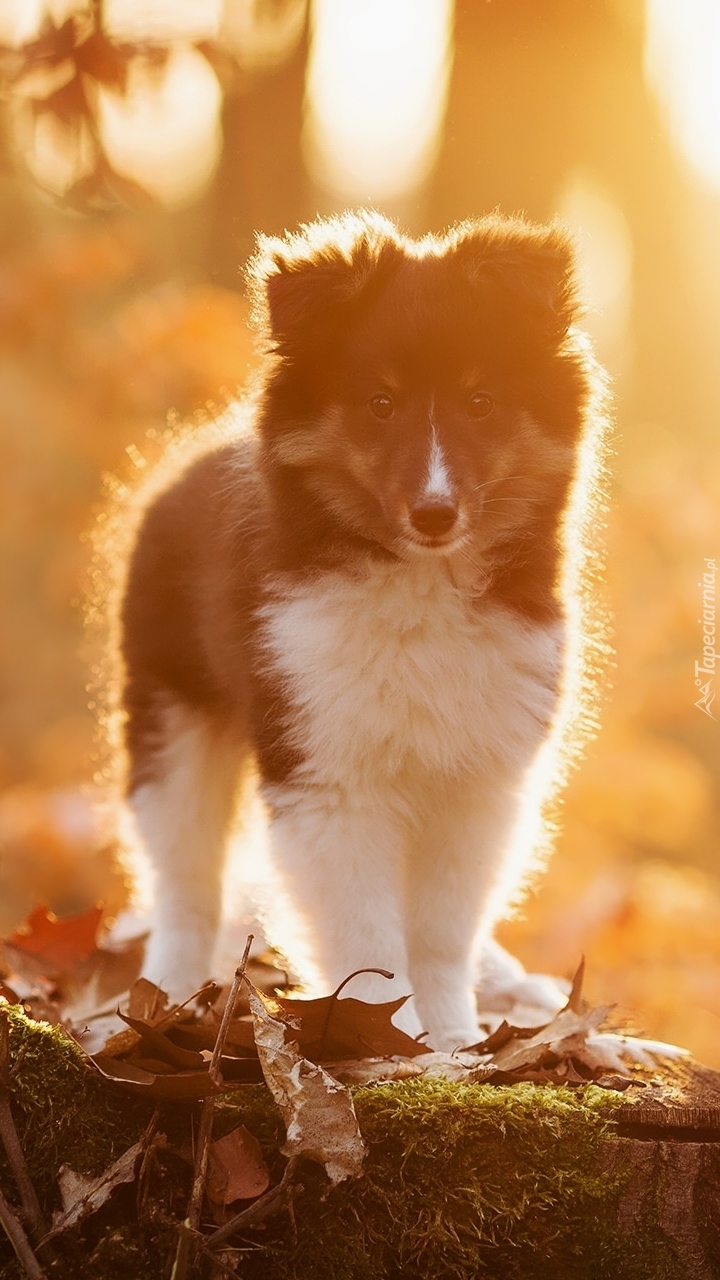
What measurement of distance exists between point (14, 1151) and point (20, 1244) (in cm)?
18

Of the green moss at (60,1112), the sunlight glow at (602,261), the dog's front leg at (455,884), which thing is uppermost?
the sunlight glow at (602,261)

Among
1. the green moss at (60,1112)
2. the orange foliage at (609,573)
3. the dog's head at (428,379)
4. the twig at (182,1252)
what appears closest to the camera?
the twig at (182,1252)

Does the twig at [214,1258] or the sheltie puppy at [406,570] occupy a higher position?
the sheltie puppy at [406,570]

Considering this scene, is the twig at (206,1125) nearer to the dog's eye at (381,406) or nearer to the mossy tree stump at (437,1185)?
the mossy tree stump at (437,1185)

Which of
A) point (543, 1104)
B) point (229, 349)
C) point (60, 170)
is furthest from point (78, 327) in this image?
point (543, 1104)

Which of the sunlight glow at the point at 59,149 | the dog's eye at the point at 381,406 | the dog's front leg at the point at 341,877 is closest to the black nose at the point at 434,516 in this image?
the dog's eye at the point at 381,406

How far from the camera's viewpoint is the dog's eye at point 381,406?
3520mm

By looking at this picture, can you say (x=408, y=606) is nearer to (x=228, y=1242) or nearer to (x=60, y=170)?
(x=228, y=1242)

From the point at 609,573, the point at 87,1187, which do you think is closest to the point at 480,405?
the point at 87,1187

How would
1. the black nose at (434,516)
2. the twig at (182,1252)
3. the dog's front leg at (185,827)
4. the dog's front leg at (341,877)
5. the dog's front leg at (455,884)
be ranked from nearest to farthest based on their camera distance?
the twig at (182,1252) < the black nose at (434,516) < the dog's front leg at (341,877) < the dog's front leg at (455,884) < the dog's front leg at (185,827)

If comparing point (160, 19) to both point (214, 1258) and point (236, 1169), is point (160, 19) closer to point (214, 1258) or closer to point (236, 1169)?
point (236, 1169)

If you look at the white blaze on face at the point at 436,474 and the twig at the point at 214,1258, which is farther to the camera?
→ the white blaze on face at the point at 436,474

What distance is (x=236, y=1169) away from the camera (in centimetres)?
241

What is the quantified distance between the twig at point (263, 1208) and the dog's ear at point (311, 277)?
7.38 ft
